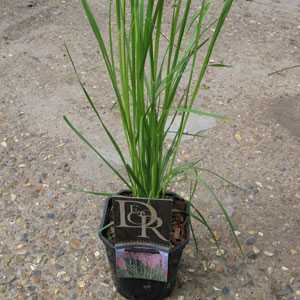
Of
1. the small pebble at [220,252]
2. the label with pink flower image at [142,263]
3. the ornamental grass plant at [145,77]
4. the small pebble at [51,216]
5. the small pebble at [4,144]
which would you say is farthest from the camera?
the small pebble at [4,144]

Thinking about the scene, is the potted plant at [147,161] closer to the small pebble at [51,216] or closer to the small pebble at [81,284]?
the small pebble at [81,284]

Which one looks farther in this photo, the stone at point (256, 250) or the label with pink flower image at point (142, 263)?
the stone at point (256, 250)

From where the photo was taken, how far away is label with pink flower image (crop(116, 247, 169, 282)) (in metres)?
1.17

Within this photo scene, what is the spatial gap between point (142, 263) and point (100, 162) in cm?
69

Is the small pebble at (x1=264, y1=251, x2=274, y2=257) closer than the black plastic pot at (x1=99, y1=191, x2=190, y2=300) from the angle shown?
No

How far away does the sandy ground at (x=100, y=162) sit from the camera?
55.7 inches

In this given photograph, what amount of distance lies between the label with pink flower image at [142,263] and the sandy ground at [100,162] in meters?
0.16

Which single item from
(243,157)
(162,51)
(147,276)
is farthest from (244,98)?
(147,276)

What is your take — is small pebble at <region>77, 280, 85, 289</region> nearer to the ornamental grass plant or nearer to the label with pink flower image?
the label with pink flower image

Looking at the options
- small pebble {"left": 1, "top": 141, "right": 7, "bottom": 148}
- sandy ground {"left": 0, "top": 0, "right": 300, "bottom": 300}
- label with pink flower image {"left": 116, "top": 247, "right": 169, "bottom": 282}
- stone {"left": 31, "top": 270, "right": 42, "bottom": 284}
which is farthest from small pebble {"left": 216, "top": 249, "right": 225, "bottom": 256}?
small pebble {"left": 1, "top": 141, "right": 7, "bottom": 148}

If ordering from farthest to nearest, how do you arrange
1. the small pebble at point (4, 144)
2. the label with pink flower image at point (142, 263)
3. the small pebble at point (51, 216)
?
the small pebble at point (4, 144) → the small pebble at point (51, 216) → the label with pink flower image at point (142, 263)

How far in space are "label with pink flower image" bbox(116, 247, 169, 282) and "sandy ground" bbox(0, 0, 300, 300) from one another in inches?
6.5

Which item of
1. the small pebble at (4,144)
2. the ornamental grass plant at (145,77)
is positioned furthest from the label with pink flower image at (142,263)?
the small pebble at (4,144)

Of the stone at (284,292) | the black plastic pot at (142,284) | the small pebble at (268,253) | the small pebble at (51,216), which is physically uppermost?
the black plastic pot at (142,284)
